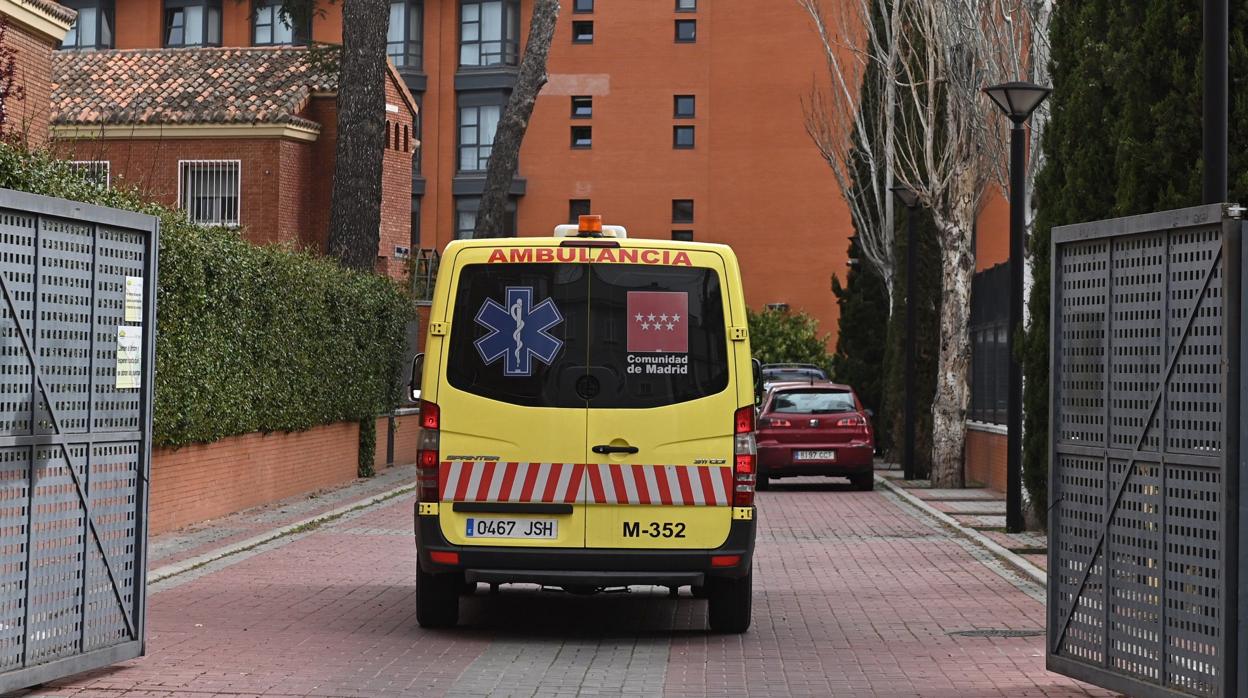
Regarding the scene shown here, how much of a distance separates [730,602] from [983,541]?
24.4ft

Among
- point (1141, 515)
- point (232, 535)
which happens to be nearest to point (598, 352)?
point (1141, 515)

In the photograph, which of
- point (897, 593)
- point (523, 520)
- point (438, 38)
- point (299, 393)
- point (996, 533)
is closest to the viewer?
point (523, 520)

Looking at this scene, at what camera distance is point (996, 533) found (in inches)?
773

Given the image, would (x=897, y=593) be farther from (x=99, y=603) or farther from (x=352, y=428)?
(x=352, y=428)

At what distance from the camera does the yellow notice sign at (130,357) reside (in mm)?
9562

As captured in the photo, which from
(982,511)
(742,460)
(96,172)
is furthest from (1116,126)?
(96,172)

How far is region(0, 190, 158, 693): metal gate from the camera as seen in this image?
338 inches

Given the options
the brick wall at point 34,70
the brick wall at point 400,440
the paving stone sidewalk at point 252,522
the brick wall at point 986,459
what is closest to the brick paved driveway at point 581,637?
the paving stone sidewalk at point 252,522

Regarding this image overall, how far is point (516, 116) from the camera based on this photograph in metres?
32.3

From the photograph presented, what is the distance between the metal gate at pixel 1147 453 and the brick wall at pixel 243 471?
33.8 ft

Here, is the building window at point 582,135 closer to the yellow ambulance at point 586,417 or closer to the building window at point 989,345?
the building window at point 989,345

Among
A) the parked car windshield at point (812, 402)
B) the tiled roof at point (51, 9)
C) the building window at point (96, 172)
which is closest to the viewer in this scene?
the building window at point (96, 172)

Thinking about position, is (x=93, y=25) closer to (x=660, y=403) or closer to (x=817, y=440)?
(x=817, y=440)

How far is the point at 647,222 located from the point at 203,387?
5032 centimetres
